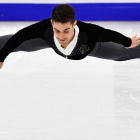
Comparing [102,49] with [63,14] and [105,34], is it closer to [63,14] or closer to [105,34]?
[105,34]

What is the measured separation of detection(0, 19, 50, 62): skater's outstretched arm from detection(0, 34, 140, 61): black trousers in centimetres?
16

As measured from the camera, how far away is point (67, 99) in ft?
7.45

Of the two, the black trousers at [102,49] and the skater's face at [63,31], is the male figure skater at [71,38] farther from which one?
the black trousers at [102,49]

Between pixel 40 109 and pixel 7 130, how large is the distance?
0.92 ft

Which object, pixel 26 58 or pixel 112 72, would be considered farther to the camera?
pixel 26 58

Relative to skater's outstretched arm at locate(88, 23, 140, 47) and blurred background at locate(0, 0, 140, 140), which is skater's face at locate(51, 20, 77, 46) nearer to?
skater's outstretched arm at locate(88, 23, 140, 47)

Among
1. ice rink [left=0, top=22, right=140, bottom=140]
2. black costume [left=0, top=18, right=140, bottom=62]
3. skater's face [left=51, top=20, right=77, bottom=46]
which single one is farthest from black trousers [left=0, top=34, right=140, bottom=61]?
skater's face [left=51, top=20, right=77, bottom=46]

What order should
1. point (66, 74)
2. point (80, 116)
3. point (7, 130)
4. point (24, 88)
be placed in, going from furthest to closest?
1. point (66, 74)
2. point (24, 88)
3. point (80, 116)
4. point (7, 130)

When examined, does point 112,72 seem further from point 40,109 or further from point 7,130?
point 7,130

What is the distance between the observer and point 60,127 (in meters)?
1.97

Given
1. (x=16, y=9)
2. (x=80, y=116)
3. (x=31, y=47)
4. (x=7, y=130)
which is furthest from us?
(x=16, y=9)

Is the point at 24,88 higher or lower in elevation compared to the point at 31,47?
lower

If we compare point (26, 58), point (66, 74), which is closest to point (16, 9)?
point (26, 58)

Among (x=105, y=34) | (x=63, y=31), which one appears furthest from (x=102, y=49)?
(x=63, y=31)
